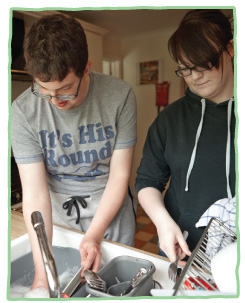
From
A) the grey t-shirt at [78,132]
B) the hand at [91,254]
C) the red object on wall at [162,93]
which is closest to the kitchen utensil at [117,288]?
the hand at [91,254]

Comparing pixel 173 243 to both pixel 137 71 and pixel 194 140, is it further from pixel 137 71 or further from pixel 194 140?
pixel 137 71

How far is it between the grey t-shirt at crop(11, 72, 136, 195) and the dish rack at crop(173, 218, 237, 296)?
505mm

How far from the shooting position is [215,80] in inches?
29.3

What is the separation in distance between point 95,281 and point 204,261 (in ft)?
0.82

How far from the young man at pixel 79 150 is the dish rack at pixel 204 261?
34 cm

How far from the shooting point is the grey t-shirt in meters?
0.92

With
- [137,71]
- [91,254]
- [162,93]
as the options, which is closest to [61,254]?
[91,254]

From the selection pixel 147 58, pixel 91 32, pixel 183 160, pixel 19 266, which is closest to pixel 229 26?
pixel 183 160

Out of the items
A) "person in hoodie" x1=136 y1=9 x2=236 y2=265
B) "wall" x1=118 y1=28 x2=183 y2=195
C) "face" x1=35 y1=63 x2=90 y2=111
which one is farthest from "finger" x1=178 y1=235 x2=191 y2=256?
"wall" x1=118 y1=28 x2=183 y2=195

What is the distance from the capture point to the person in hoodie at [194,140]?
2.28ft

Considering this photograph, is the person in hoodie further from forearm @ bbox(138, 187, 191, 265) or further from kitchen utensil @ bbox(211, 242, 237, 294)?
kitchen utensil @ bbox(211, 242, 237, 294)

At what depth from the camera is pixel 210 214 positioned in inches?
28.3

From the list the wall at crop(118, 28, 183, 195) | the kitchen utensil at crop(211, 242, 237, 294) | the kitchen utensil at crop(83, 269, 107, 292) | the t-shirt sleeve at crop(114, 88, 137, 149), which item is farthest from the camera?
the wall at crop(118, 28, 183, 195)

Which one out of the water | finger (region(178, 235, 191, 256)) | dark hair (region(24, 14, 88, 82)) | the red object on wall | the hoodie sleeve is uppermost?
the red object on wall
